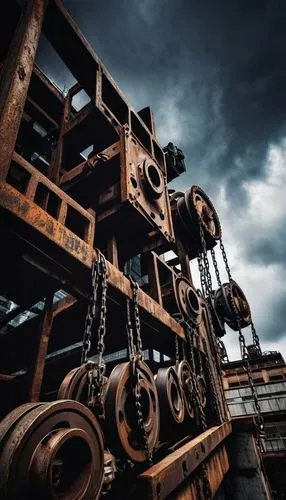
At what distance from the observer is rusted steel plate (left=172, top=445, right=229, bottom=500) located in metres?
2.27

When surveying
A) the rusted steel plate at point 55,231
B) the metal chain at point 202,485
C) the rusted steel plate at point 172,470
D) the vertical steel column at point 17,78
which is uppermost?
the vertical steel column at point 17,78

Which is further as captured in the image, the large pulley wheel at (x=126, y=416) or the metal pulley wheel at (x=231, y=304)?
the metal pulley wheel at (x=231, y=304)

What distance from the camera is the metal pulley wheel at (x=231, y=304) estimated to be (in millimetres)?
7492

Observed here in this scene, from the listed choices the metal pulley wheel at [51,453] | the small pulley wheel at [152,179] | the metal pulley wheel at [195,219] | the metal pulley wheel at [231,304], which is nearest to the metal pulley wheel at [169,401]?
the metal pulley wheel at [51,453]

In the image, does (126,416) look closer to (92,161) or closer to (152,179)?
(92,161)

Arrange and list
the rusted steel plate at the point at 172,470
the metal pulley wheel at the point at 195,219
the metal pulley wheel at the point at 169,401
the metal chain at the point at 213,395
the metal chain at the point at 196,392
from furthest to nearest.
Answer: the metal pulley wheel at the point at 195,219 → the metal chain at the point at 213,395 → the metal chain at the point at 196,392 → the metal pulley wheel at the point at 169,401 → the rusted steel plate at the point at 172,470

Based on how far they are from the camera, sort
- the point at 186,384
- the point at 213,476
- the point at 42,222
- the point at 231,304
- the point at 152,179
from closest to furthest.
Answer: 1. the point at 42,222
2. the point at 213,476
3. the point at 186,384
4. the point at 152,179
5. the point at 231,304

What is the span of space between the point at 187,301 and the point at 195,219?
232 centimetres

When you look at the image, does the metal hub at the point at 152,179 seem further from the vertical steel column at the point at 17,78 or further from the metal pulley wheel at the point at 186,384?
the metal pulley wheel at the point at 186,384

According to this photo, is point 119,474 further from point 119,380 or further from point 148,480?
point 119,380

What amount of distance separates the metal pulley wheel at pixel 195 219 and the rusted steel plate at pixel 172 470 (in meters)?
4.24

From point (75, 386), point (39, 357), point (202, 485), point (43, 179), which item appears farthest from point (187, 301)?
point (43, 179)

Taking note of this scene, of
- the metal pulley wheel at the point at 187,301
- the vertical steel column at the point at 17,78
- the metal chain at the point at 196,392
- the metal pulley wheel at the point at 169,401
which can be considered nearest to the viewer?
the vertical steel column at the point at 17,78

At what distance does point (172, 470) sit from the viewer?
2.08 m
